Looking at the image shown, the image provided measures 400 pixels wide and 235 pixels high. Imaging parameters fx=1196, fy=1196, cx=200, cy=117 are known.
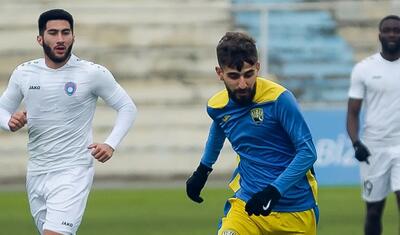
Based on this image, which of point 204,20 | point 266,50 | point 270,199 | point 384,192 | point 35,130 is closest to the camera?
point 270,199

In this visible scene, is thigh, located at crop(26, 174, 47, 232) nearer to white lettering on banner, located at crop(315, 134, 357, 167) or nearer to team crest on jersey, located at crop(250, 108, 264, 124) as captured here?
team crest on jersey, located at crop(250, 108, 264, 124)

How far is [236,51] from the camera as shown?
7.07 meters

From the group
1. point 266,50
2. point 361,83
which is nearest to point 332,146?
point 266,50

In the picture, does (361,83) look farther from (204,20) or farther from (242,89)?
(204,20)

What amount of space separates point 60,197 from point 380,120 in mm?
4097

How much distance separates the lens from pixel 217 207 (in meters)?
16.1

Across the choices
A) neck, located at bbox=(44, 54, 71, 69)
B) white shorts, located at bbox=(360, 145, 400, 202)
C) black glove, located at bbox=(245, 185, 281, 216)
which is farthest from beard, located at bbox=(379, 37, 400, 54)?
black glove, located at bbox=(245, 185, 281, 216)

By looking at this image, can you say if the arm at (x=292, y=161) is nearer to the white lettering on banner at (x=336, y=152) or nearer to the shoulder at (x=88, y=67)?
the shoulder at (x=88, y=67)

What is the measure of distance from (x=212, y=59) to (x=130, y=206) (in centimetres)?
692

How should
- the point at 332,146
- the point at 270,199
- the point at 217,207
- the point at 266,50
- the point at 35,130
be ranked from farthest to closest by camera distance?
→ 1. the point at 266,50
2. the point at 332,146
3. the point at 217,207
4. the point at 35,130
5. the point at 270,199

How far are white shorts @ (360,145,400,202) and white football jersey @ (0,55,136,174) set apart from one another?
348cm

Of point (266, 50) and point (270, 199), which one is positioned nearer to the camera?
point (270, 199)

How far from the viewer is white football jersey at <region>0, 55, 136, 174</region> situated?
8672 millimetres

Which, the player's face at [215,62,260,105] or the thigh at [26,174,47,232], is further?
the thigh at [26,174,47,232]
